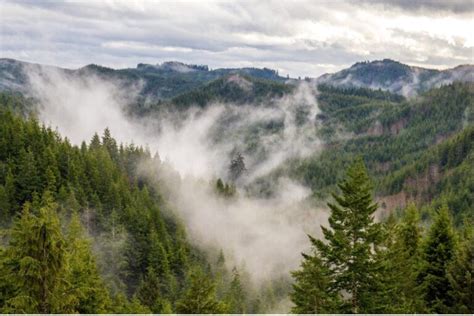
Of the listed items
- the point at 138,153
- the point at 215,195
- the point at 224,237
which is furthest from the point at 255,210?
the point at 138,153

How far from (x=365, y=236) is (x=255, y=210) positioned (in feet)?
448

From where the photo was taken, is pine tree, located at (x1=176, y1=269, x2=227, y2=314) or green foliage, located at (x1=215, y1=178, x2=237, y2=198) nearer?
pine tree, located at (x1=176, y1=269, x2=227, y2=314)

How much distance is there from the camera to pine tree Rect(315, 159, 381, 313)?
22484mm

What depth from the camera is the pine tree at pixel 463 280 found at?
2675 centimetres

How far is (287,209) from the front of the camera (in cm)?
18838

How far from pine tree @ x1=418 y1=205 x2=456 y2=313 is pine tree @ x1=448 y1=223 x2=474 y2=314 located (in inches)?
85.7

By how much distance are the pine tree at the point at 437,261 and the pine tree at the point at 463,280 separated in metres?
2.18

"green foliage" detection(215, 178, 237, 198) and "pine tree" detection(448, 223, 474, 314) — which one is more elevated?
"pine tree" detection(448, 223, 474, 314)

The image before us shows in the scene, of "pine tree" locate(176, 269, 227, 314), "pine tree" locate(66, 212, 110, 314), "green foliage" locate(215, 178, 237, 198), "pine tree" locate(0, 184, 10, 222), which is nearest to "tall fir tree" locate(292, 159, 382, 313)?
"pine tree" locate(176, 269, 227, 314)

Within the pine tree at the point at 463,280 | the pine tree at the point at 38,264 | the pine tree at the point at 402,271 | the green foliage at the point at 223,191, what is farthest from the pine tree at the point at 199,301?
the green foliage at the point at 223,191

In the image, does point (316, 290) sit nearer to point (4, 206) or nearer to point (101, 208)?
point (4, 206)

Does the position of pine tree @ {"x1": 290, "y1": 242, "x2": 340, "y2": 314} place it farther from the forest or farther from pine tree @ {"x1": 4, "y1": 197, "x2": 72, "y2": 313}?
pine tree @ {"x1": 4, "y1": 197, "x2": 72, "y2": 313}

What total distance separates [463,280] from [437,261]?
514cm

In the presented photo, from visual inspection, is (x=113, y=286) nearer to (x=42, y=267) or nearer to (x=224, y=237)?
(x=42, y=267)
